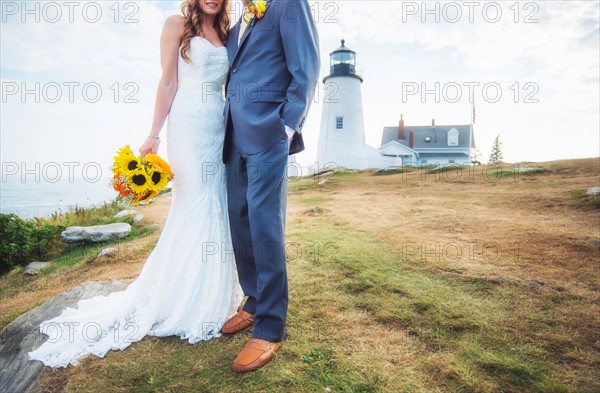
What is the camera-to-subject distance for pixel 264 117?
262 centimetres

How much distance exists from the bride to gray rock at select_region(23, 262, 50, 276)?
477cm

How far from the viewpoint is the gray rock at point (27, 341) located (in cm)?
237

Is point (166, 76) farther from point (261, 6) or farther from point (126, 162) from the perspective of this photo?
point (261, 6)

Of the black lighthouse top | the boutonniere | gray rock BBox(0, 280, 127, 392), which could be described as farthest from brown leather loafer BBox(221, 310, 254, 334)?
the black lighthouse top

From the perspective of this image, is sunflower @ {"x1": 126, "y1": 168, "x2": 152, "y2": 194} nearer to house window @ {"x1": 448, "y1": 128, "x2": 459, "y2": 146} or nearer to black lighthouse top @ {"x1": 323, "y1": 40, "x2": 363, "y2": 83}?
black lighthouse top @ {"x1": 323, "y1": 40, "x2": 363, "y2": 83}

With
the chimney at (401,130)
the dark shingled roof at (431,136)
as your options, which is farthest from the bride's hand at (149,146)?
the chimney at (401,130)

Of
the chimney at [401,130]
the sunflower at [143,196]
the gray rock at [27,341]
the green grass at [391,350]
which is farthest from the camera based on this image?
the chimney at [401,130]

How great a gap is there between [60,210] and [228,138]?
40.6 ft

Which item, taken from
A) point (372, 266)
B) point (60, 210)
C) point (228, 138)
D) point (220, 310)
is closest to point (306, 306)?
point (220, 310)

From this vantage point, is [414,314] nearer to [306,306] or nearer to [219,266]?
[306,306]

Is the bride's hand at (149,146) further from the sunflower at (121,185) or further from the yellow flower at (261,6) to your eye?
the yellow flower at (261,6)

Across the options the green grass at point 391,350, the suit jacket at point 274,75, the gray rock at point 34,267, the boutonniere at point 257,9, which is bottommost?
the gray rock at point 34,267

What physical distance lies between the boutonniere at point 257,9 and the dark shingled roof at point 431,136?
37.8 metres

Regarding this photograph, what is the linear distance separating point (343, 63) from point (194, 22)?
28.6 m
